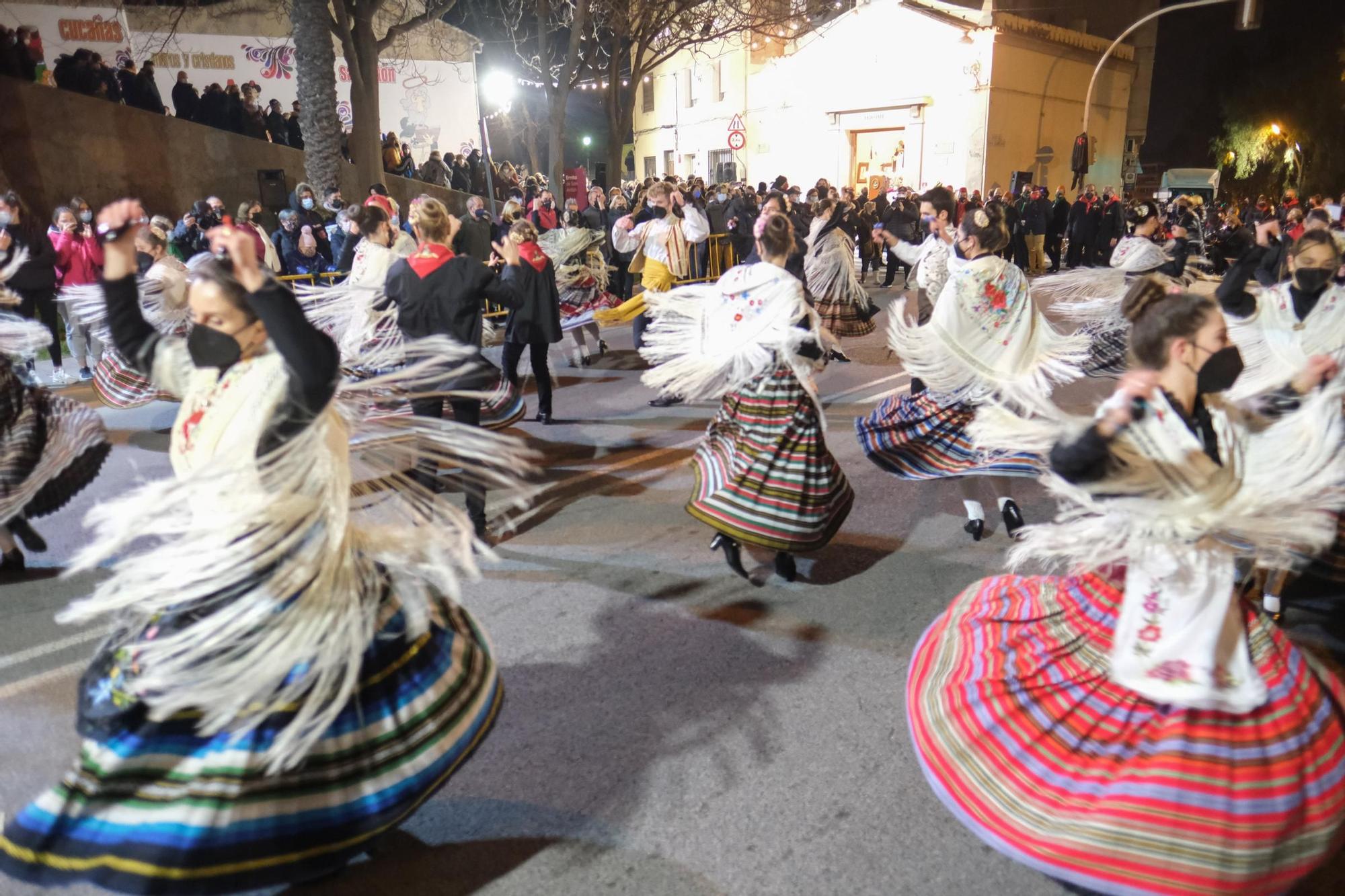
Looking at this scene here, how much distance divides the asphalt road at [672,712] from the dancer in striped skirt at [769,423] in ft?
1.41

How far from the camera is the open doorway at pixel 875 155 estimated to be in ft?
99.6

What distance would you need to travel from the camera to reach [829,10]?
29078mm

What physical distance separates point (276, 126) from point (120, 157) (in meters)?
2.83

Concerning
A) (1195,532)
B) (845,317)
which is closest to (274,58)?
(845,317)

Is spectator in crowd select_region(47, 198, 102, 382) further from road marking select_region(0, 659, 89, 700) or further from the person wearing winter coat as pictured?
road marking select_region(0, 659, 89, 700)

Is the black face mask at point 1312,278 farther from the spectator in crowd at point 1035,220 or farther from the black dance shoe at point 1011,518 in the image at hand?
the spectator in crowd at point 1035,220

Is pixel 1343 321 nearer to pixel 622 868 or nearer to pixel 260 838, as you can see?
pixel 622 868

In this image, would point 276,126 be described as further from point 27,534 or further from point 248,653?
point 248,653

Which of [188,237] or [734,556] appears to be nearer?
[734,556]

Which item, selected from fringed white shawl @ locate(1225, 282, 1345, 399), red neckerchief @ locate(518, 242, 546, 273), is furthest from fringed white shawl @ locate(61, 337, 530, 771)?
red neckerchief @ locate(518, 242, 546, 273)

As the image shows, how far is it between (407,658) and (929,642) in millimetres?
1740

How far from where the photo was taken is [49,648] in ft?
14.5

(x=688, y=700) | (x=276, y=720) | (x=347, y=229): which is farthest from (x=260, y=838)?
→ (x=347, y=229)

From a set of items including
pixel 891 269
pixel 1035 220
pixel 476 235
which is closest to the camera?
pixel 476 235
